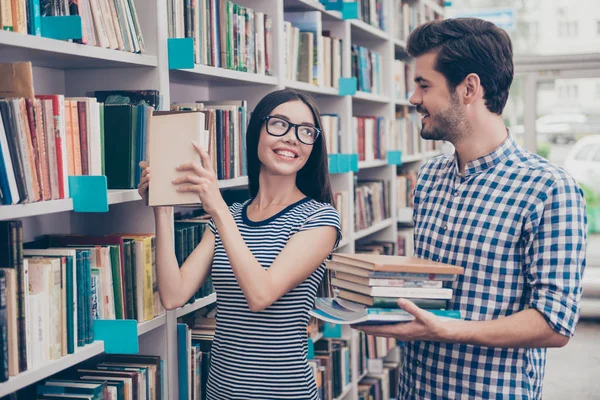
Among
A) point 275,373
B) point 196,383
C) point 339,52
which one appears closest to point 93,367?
point 196,383

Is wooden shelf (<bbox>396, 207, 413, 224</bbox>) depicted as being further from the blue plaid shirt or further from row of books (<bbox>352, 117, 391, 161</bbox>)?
the blue plaid shirt

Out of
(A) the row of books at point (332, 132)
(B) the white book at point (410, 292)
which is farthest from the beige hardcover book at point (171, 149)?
(A) the row of books at point (332, 132)

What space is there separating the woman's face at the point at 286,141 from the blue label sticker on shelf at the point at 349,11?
1791 millimetres

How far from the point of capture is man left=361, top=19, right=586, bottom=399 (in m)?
1.54

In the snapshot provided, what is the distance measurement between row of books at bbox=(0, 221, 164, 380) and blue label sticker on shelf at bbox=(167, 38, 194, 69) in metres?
0.51

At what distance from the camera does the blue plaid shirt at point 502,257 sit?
1.53m

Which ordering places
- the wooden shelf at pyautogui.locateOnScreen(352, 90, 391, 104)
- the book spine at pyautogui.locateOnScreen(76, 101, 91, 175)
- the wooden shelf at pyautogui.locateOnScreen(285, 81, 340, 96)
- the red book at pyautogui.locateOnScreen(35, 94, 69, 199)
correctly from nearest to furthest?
the red book at pyautogui.locateOnScreen(35, 94, 69, 199), the book spine at pyautogui.locateOnScreen(76, 101, 91, 175), the wooden shelf at pyautogui.locateOnScreen(285, 81, 340, 96), the wooden shelf at pyautogui.locateOnScreen(352, 90, 391, 104)

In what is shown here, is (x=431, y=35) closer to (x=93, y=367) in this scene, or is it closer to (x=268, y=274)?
(x=268, y=274)

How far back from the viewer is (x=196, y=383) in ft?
7.54

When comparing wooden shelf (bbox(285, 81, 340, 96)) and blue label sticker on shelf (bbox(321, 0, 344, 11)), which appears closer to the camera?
wooden shelf (bbox(285, 81, 340, 96))

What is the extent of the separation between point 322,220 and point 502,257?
488mm

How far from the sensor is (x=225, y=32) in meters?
2.52

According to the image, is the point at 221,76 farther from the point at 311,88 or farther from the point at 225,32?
the point at 311,88

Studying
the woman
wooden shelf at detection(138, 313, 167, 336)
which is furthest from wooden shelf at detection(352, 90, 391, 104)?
wooden shelf at detection(138, 313, 167, 336)
